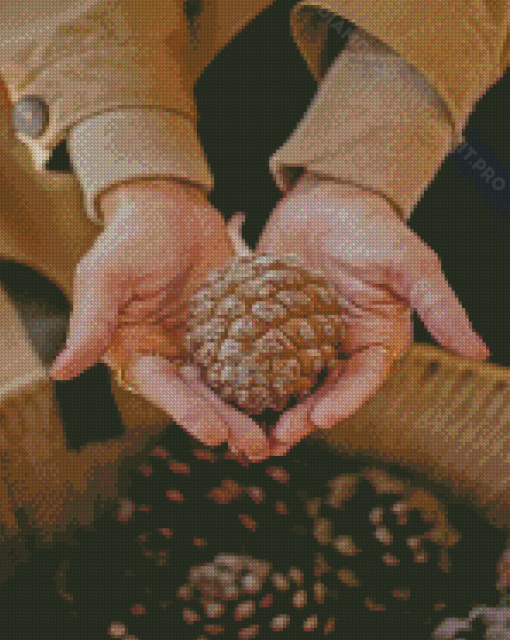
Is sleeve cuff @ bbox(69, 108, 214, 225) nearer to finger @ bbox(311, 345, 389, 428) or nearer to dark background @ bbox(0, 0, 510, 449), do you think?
dark background @ bbox(0, 0, 510, 449)

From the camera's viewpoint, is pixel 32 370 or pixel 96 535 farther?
pixel 96 535

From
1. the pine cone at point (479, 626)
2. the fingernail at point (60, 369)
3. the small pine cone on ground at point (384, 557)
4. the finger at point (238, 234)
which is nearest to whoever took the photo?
the fingernail at point (60, 369)

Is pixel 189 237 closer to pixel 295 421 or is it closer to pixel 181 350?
pixel 181 350

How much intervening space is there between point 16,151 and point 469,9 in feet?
2.48

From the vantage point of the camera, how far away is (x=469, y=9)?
884mm

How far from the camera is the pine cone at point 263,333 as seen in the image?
711 millimetres

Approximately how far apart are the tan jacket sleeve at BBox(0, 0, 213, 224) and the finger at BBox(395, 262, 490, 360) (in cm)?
42

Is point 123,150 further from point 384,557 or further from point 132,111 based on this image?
point 384,557

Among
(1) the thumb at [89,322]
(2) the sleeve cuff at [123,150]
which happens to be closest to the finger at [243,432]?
(1) the thumb at [89,322]

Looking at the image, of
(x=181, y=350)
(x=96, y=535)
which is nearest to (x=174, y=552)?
(x=96, y=535)

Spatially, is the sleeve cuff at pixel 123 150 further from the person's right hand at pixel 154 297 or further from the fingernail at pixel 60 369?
the fingernail at pixel 60 369

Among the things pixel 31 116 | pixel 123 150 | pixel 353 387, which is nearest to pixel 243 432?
pixel 353 387

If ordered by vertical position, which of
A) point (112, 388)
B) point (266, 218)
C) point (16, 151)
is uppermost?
point (16, 151)

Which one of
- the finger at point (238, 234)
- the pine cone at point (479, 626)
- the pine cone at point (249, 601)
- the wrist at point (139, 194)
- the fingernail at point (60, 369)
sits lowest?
the pine cone at point (479, 626)
